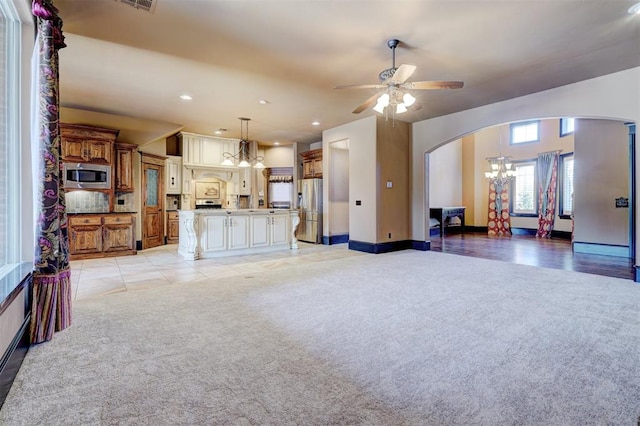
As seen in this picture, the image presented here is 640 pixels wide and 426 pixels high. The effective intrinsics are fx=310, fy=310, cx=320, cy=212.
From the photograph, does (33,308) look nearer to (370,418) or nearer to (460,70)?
(370,418)

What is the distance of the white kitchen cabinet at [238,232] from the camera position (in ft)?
21.3

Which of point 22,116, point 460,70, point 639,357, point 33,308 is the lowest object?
point 639,357

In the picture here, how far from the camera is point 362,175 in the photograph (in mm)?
7023

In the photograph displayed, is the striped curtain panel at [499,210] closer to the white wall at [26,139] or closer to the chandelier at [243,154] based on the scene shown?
the chandelier at [243,154]

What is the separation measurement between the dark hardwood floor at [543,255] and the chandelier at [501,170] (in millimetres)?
2255

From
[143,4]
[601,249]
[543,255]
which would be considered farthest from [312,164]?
[601,249]

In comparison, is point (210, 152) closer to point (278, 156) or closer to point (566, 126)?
point (278, 156)

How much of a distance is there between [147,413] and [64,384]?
725 millimetres

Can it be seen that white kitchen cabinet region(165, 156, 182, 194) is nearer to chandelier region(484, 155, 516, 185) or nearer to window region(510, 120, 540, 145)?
chandelier region(484, 155, 516, 185)

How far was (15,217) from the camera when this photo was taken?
2.55 metres

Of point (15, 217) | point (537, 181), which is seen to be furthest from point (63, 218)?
point (537, 181)

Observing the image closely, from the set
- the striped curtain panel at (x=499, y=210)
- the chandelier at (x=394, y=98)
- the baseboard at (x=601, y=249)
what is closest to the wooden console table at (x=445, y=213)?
the striped curtain panel at (x=499, y=210)

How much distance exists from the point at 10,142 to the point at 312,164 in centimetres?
666

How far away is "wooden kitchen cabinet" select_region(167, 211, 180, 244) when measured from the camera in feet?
27.6
